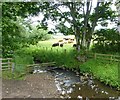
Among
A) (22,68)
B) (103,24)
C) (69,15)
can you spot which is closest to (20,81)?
(22,68)

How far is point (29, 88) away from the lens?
577 inches

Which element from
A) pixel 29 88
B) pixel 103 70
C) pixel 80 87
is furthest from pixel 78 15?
pixel 29 88

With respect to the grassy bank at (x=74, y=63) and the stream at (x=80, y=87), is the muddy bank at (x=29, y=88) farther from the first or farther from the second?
the grassy bank at (x=74, y=63)

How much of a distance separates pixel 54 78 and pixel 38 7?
273 inches

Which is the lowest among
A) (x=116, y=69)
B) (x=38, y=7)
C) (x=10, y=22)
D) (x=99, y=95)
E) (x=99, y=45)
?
(x=99, y=95)

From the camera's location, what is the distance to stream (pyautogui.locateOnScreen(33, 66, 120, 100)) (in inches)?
560

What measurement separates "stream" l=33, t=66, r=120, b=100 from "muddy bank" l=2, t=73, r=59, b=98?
61 centimetres

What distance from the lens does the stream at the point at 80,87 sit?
14220 mm

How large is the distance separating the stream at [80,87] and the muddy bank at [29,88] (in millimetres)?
607

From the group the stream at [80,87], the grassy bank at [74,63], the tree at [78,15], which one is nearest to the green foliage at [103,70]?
the grassy bank at [74,63]

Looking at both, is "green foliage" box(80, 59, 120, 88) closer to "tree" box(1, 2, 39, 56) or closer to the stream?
the stream

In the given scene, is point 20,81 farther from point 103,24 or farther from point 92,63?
point 103,24

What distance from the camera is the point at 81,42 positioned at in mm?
22734

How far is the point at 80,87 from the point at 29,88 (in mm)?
3584
